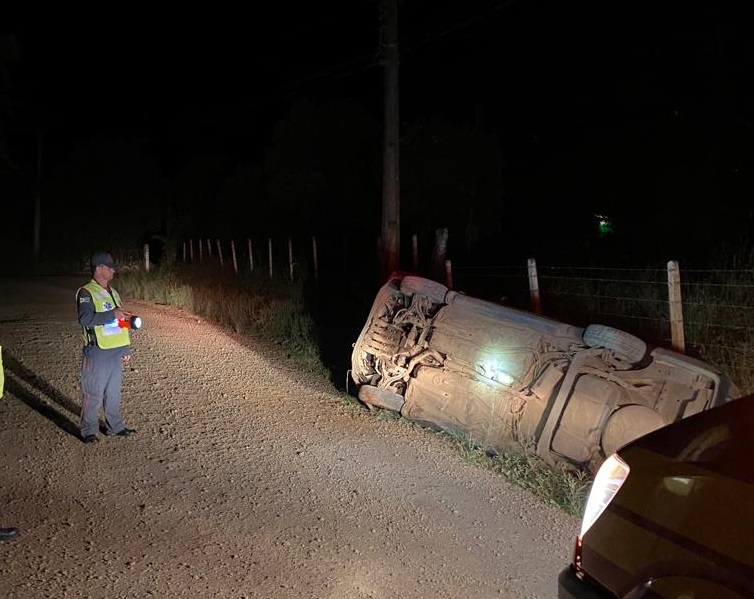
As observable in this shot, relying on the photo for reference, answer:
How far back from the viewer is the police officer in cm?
584

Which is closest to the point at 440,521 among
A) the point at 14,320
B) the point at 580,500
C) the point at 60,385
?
the point at 580,500

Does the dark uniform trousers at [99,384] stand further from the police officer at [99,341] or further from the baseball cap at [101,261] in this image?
the baseball cap at [101,261]

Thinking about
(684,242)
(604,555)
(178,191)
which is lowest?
(604,555)

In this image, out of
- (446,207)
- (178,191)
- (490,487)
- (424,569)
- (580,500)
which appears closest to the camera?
(424,569)

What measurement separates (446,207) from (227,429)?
2066cm

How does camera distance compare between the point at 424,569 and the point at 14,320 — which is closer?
the point at 424,569

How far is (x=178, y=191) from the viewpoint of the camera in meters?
40.4

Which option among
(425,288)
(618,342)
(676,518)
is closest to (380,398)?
(425,288)

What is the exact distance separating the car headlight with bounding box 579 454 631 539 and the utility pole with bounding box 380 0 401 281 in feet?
30.0

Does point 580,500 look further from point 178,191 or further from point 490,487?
point 178,191

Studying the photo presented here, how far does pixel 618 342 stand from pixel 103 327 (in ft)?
13.5

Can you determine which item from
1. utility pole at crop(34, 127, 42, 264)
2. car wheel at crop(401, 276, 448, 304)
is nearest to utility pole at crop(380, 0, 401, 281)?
car wheel at crop(401, 276, 448, 304)

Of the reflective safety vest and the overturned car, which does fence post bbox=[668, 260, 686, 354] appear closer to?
the overturned car

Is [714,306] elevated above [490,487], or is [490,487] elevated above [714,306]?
[714,306]
